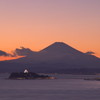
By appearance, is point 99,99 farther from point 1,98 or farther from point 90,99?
point 1,98

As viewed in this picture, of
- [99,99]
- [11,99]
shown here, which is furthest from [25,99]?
[99,99]

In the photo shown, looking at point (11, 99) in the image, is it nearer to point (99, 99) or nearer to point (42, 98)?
point (42, 98)

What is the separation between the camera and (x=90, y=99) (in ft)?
277

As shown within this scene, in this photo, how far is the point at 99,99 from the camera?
84062 millimetres

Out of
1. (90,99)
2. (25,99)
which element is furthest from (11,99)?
(90,99)

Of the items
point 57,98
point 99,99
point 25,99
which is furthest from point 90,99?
point 25,99

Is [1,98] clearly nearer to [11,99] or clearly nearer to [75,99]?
[11,99]

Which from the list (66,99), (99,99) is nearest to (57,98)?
(66,99)

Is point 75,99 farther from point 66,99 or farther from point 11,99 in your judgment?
point 11,99

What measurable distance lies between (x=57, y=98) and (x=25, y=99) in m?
7.44

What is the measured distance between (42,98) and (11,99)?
7.11 meters

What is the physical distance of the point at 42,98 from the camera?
8712 cm

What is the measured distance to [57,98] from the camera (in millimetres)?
87000

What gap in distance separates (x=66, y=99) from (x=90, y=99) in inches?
194
